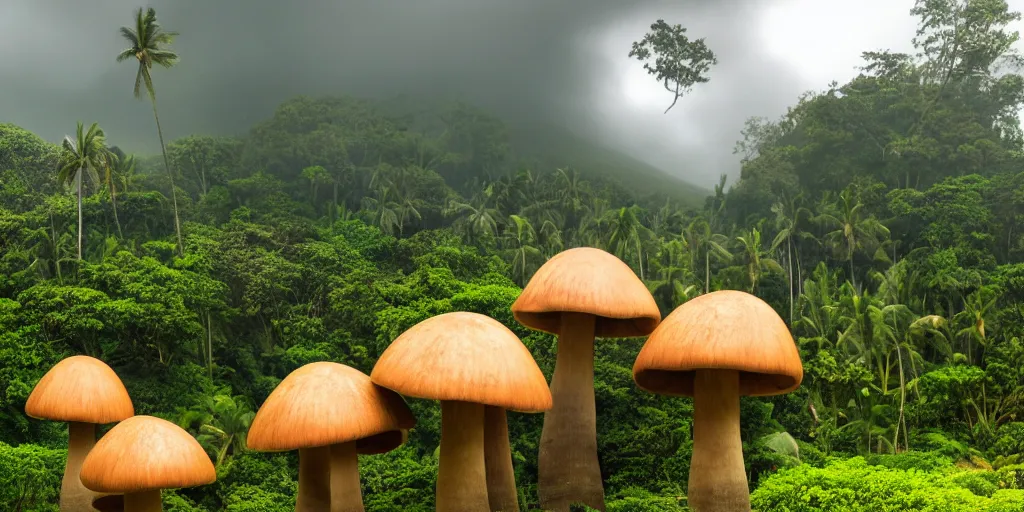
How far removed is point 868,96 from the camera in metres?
67.1

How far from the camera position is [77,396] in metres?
10.7

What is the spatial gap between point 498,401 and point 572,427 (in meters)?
2.53

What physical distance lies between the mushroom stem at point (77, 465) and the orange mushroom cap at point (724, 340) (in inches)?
344

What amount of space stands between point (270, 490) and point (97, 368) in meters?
10.9

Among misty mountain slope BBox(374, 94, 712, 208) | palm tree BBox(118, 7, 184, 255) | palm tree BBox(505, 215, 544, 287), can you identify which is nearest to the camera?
palm tree BBox(118, 7, 184, 255)

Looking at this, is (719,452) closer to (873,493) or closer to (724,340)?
(724,340)

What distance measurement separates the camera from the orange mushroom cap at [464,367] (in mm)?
6957

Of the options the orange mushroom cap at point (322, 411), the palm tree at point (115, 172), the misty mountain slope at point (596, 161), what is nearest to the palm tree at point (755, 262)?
the misty mountain slope at point (596, 161)

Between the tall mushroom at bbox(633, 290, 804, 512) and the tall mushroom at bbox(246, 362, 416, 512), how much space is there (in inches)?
113

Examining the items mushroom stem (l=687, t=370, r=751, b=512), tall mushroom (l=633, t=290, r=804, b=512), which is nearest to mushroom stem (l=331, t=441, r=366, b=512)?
tall mushroom (l=633, t=290, r=804, b=512)

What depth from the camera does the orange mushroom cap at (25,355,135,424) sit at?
10539mm

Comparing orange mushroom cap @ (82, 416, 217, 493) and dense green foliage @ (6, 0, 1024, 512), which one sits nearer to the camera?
orange mushroom cap @ (82, 416, 217, 493)

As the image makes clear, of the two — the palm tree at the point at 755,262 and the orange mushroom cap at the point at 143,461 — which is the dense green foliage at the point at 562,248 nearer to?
the palm tree at the point at 755,262

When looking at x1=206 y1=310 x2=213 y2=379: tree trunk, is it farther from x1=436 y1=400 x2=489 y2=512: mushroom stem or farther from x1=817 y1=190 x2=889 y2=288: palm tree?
x1=817 y1=190 x2=889 y2=288: palm tree
